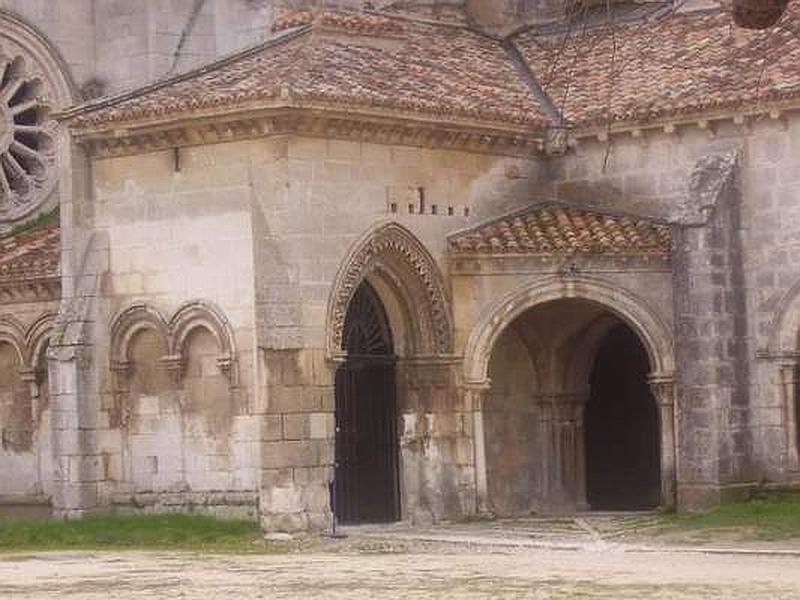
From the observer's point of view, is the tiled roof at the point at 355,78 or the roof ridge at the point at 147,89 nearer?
the tiled roof at the point at 355,78

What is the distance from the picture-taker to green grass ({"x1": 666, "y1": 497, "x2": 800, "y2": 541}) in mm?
24328

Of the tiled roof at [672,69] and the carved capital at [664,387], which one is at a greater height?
the tiled roof at [672,69]

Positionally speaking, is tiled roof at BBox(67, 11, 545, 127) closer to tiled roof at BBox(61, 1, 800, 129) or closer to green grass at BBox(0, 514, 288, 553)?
tiled roof at BBox(61, 1, 800, 129)

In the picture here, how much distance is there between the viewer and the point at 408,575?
1970 centimetres

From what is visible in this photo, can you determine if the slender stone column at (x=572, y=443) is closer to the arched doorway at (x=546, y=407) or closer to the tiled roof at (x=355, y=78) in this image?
the arched doorway at (x=546, y=407)

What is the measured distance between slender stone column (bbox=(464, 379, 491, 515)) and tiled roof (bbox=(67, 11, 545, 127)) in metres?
3.53

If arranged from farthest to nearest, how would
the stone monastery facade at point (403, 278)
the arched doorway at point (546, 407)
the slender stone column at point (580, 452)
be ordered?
the slender stone column at point (580, 452) < the arched doorway at point (546, 407) < the stone monastery facade at point (403, 278)

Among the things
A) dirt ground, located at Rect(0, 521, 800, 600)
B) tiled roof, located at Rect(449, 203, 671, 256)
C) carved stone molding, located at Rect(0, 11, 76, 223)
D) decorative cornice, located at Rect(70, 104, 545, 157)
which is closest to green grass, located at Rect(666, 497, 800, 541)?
dirt ground, located at Rect(0, 521, 800, 600)

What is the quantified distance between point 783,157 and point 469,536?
6.65 meters

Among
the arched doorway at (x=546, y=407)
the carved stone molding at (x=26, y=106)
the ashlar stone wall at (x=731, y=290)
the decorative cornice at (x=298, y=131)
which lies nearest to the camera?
the decorative cornice at (x=298, y=131)

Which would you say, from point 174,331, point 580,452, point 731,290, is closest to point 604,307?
point 731,290

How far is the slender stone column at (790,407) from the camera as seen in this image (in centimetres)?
2756

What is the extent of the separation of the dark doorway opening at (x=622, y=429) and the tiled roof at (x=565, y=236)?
3014 millimetres

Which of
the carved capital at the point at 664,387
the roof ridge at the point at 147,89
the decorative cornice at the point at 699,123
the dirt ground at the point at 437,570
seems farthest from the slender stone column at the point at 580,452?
the roof ridge at the point at 147,89
